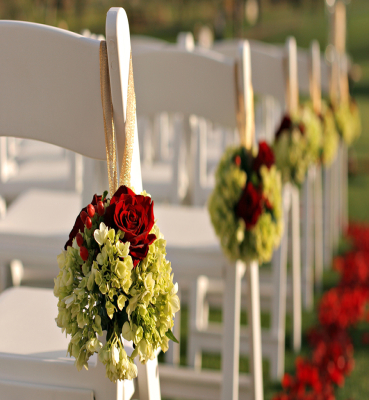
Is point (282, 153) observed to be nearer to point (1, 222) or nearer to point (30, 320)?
point (1, 222)

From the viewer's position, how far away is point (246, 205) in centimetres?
118

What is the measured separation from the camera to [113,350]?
2.16 ft

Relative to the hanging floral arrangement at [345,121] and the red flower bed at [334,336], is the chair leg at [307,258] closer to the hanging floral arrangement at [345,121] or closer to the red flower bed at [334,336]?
the red flower bed at [334,336]

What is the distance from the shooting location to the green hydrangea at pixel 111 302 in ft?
2.15

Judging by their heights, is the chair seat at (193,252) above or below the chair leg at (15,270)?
above

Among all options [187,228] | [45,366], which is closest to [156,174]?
[187,228]

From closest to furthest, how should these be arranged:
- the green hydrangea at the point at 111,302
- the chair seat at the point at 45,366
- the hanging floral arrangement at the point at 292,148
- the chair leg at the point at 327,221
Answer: the green hydrangea at the point at 111,302, the chair seat at the point at 45,366, the hanging floral arrangement at the point at 292,148, the chair leg at the point at 327,221

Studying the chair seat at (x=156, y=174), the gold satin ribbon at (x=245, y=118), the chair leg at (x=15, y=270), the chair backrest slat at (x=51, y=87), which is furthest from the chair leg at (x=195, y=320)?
the chair backrest slat at (x=51, y=87)

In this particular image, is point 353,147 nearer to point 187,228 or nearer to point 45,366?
point 187,228

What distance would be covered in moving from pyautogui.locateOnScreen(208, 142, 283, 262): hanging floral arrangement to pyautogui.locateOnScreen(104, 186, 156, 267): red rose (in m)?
0.52

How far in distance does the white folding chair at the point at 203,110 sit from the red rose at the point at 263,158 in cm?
8

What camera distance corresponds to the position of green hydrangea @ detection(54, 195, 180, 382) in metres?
0.66

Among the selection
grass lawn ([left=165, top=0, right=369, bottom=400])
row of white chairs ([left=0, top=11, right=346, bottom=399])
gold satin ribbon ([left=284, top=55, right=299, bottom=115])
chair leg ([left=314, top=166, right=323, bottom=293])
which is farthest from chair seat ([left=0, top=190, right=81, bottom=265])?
chair leg ([left=314, top=166, right=323, bottom=293])

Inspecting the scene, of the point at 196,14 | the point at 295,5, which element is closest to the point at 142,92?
the point at 196,14
